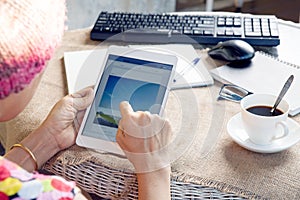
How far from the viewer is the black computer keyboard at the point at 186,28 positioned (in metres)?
1.20

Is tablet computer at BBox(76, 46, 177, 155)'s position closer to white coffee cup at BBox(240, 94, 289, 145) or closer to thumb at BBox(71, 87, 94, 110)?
thumb at BBox(71, 87, 94, 110)

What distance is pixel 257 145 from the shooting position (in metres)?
0.87

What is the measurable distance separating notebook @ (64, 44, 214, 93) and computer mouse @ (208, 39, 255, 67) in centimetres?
5

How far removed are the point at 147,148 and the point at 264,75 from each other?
0.35m

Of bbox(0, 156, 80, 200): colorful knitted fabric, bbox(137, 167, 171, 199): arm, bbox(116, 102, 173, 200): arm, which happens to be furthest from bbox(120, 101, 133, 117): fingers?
bbox(0, 156, 80, 200): colorful knitted fabric

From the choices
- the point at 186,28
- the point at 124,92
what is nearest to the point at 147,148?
the point at 124,92

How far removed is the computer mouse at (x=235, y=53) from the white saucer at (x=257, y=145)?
0.21m

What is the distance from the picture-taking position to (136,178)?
0.84 meters

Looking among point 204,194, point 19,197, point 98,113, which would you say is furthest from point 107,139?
point 19,197

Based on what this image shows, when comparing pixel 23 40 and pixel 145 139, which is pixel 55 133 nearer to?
pixel 145 139

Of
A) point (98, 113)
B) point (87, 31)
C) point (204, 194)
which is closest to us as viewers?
point (204, 194)

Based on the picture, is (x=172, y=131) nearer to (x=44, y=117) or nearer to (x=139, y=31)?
(x=44, y=117)

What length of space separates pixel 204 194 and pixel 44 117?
0.35m

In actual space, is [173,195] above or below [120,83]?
below
